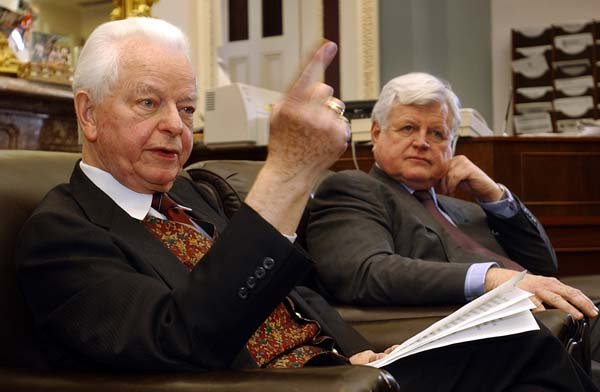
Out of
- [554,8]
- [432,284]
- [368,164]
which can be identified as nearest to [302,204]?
[432,284]

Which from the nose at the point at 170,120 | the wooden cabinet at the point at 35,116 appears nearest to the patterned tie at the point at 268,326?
the nose at the point at 170,120

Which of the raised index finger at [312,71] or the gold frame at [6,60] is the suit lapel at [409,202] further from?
the gold frame at [6,60]

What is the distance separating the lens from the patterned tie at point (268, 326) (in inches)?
53.2

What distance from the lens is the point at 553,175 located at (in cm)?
397

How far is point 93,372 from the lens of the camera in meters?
1.12

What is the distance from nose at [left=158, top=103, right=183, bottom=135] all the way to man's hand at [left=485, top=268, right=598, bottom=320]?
81 centimetres

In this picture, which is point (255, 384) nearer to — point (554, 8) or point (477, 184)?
point (477, 184)

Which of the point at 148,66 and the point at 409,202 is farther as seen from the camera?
the point at 409,202

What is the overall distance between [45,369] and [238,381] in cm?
35

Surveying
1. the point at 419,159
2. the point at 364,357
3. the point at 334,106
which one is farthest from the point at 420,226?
the point at 334,106

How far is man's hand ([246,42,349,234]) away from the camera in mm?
1093

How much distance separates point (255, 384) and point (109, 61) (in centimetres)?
65

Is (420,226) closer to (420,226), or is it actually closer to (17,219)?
(420,226)

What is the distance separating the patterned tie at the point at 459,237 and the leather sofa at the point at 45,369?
3.55 feet
